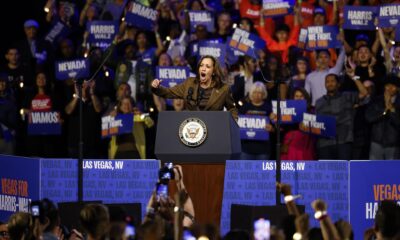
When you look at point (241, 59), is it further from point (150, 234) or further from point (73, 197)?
point (150, 234)

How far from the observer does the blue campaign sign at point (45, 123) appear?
1571cm

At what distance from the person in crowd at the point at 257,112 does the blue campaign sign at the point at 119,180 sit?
218 centimetres


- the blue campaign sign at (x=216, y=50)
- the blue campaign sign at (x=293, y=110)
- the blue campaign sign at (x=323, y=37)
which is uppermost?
the blue campaign sign at (x=323, y=37)

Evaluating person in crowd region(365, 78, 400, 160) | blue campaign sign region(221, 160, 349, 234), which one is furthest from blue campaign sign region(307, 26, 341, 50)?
blue campaign sign region(221, 160, 349, 234)

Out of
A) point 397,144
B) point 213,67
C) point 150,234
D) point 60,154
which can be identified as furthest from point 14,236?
point 60,154

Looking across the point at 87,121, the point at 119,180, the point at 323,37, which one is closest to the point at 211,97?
the point at 119,180

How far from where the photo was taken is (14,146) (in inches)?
639

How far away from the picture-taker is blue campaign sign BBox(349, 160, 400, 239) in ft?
40.5

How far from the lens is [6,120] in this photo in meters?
16.1

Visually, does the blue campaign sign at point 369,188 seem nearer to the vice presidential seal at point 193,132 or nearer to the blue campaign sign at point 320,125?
the blue campaign sign at point 320,125

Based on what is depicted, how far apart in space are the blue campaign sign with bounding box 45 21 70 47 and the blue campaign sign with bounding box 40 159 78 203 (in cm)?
479

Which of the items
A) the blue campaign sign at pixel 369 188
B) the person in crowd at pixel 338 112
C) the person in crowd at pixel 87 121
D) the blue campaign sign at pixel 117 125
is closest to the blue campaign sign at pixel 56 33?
the person in crowd at pixel 87 121

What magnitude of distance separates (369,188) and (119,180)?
2.68 m

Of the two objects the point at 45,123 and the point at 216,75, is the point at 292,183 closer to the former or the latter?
the point at 216,75
